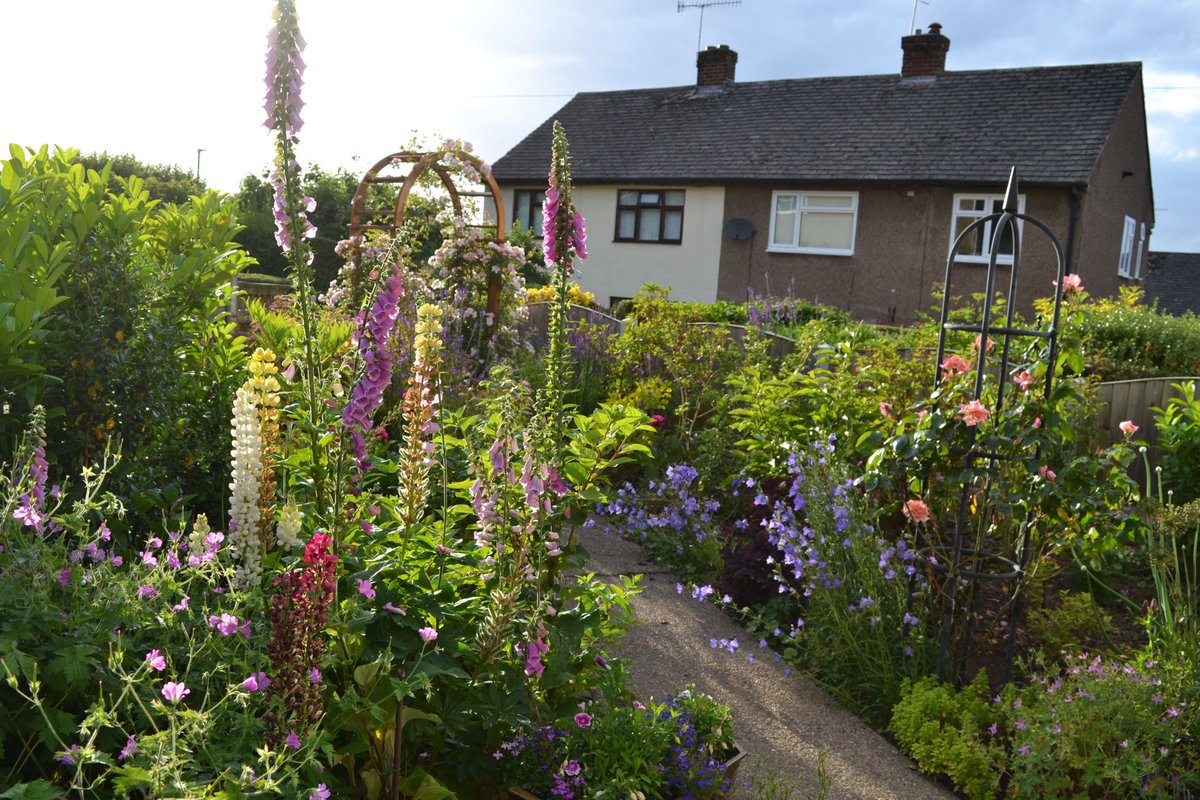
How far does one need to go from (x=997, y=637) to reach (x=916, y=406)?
4.13 feet

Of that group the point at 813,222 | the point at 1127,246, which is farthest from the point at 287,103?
the point at 1127,246

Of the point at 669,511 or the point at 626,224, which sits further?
the point at 626,224

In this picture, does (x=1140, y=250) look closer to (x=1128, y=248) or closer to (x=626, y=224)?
(x=1128, y=248)

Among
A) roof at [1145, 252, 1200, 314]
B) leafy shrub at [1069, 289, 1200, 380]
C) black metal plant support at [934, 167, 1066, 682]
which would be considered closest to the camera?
black metal plant support at [934, 167, 1066, 682]

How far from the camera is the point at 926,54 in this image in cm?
2052

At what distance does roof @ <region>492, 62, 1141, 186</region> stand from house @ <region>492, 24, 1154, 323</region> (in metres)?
0.04

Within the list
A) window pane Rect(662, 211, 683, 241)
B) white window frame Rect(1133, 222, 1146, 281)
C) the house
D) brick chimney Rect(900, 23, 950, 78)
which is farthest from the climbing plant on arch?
white window frame Rect(1133, 222, 1146, 281)

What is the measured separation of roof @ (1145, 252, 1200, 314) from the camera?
110 feet

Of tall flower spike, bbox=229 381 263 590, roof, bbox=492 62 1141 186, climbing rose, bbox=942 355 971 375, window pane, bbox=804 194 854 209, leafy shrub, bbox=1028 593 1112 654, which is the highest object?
roof, bbox=492 62 1141 186

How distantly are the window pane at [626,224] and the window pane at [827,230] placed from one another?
413cm

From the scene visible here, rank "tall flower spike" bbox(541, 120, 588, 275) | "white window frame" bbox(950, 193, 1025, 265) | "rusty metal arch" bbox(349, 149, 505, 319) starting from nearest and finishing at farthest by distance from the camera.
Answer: "tall flower spike" bbox(541, 120, 588, 275)
"rusty metal arch" bbox(349, 149, 505, 319)
"white window frame" bbox(950, 193, 1025, 265)

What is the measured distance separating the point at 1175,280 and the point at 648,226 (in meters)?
23.0

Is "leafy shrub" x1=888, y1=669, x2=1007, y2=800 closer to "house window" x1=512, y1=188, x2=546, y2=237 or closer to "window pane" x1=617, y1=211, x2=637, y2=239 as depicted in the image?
"window pane" x1=617, y1=211, x2=637, y2=239

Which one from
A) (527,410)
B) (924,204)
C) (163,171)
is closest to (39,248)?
(527,410)
